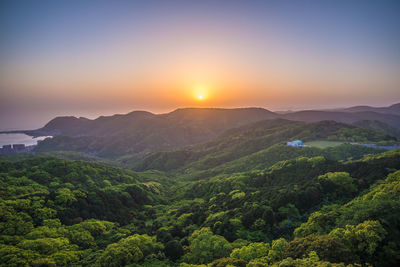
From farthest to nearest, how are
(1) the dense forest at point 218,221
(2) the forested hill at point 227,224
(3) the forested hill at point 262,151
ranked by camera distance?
1. (3) the forested hill at point 262,151
2. (1) the dense forest at point 218,221
3. (2) the forested hill at point 227,224

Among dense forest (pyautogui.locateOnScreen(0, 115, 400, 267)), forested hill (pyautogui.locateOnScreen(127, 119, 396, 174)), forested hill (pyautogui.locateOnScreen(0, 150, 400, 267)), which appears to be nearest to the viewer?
forested hill (pyautogui.locateOnScreen(0, 150, 400, 267))

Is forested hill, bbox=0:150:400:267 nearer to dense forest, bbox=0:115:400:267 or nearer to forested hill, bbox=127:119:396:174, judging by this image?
dense forest, bbox=0:115:400:267

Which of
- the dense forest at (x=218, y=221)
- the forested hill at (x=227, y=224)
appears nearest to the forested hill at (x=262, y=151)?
the dense forest at (x=218, y=221)

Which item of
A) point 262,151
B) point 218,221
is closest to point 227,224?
point 218,221

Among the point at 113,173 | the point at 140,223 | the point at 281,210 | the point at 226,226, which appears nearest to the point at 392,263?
the point at 281,210

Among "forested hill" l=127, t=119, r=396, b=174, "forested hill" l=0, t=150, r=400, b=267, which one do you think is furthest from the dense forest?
"forested hill" l=127, t=119, r=396, b=174

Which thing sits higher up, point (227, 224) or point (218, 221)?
point (227, 224)

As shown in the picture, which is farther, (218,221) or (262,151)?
(262,151)

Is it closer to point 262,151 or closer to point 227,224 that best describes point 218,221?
point 227,224

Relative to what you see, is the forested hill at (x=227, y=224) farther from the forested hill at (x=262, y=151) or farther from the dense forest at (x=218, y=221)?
the forested hill at (x=262, y=151)
